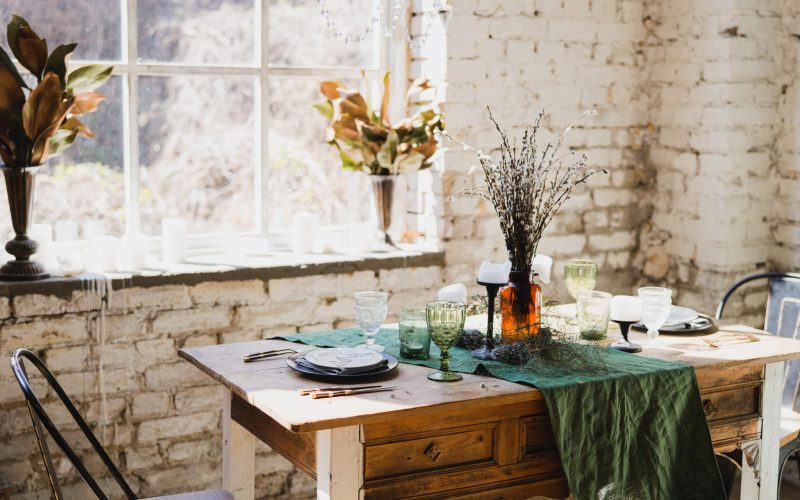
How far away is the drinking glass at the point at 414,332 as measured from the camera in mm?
2848

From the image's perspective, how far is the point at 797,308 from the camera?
369cm

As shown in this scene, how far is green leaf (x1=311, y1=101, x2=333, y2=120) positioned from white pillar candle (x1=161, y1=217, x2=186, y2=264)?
723 mm

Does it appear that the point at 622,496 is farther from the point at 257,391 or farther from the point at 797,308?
the point at 797,308

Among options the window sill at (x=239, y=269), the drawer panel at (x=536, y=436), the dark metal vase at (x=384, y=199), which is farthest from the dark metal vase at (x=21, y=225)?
the drawer panel at (x=536, y=436)

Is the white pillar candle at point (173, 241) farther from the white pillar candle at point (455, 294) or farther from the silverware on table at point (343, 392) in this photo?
the silverware on table at point (343, 392)

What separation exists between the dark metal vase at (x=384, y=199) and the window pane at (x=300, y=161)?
0.70 ft

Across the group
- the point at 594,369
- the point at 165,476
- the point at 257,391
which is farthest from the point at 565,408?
the point at 165,476

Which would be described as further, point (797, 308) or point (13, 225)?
point (797, 308)

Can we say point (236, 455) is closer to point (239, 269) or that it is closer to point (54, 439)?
point (54, 439)

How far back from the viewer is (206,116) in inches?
157

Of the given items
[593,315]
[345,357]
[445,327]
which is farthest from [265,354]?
[593,315]

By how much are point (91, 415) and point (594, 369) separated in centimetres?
181

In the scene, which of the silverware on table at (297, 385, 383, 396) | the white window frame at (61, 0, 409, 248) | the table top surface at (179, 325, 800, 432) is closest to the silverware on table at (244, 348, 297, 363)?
the table top surface at (179, 325, 800, 432)

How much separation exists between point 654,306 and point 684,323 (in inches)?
11.1
